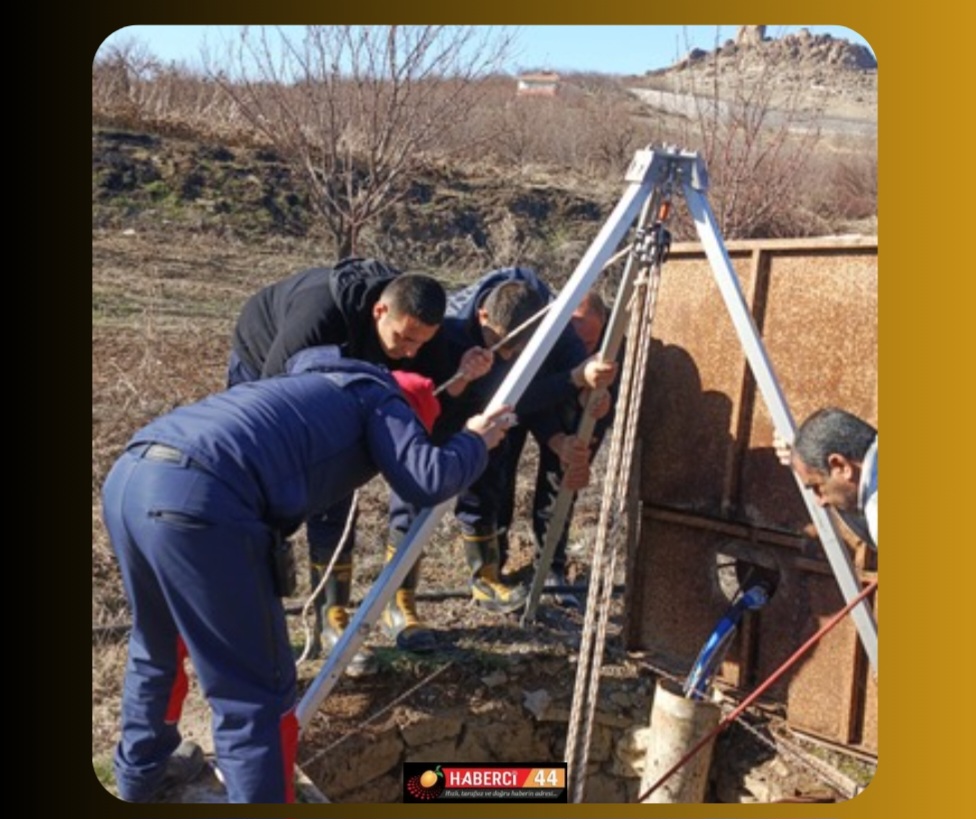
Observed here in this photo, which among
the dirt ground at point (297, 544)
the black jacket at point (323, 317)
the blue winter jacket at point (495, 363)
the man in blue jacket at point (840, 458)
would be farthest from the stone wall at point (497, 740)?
the man in blue jacket at point (840, 458)

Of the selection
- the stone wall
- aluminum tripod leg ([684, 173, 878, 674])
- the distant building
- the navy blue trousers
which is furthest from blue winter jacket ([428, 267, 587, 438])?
the navy blue trousers

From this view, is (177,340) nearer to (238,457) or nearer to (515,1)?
(238,457)

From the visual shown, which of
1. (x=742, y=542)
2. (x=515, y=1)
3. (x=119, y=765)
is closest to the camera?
(x=515, y=1)

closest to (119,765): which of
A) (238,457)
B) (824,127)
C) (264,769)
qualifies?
(264,769)

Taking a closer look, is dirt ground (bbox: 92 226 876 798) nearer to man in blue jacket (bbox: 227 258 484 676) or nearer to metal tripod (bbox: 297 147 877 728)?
man in blue jacket (bbox: 227 258 484 676)

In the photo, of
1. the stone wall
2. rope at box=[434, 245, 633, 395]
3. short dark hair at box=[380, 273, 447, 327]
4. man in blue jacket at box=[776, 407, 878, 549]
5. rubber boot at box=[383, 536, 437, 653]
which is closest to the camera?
man in blue jacket at box=[776, 407, 878, 549]

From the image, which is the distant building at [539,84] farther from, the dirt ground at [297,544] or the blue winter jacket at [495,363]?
the dirt ground at [297,544]

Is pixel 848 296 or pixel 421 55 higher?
pixel 421 55
